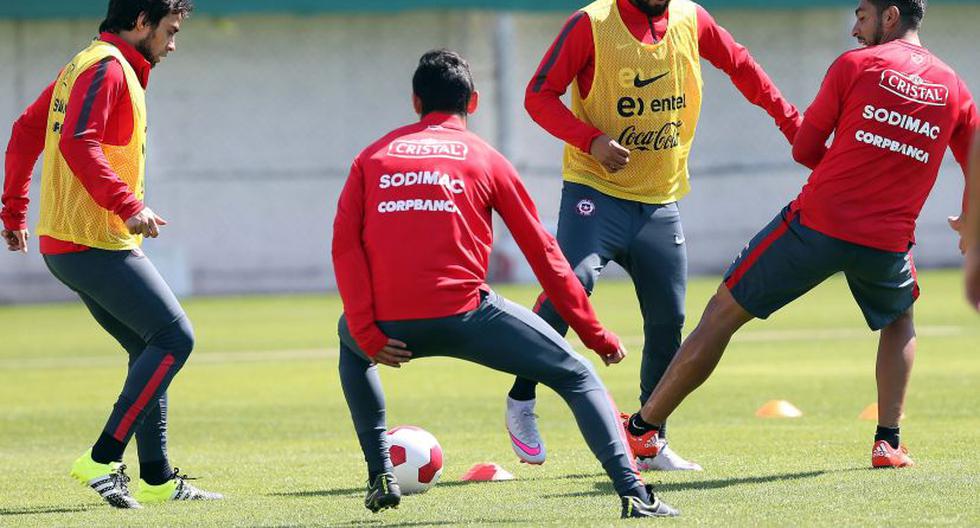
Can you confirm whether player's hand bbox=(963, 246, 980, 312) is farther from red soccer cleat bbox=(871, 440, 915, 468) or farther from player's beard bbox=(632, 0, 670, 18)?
player's beard bbox=(632, 0, 670, 18)

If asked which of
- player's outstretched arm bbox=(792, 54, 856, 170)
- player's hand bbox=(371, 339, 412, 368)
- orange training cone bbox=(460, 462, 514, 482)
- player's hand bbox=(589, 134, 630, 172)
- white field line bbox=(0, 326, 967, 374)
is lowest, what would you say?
white field line bbox=(0, 326, 967, 374)

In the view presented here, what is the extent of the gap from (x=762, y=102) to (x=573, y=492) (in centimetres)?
244

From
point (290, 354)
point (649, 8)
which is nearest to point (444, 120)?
point (649, 8)

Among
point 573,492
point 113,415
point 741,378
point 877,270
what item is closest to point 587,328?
point 573,492

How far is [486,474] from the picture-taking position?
7922mm

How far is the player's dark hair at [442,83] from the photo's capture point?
256 inches

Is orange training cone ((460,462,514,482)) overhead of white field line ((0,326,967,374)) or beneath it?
overhead

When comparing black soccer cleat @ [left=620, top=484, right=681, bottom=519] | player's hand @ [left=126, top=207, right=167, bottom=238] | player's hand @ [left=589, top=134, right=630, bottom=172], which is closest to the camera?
black soccer cleat @ [left=620, top=484, right=681, bottom=519]

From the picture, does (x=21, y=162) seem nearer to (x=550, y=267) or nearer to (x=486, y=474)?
(x=486, y=474)

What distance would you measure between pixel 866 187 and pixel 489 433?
11.4 feet

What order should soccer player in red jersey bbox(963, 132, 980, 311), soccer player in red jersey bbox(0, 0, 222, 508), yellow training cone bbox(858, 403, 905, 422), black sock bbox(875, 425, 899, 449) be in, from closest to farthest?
soccer player in red jersey bbox(963, 132, 980, 311)
soccer player in red jersey bbox(0, 0, 222, 508)
black sock bbox(875, 425, 899, 449)
yellow training cone bbox(858, 403, 905, 422)

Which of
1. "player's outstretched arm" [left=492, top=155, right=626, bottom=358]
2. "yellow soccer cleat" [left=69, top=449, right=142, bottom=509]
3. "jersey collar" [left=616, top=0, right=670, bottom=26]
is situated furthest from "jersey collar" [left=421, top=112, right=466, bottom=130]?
"yellow soccer cleat" [left=69, top=449, right=142, bottom=509]

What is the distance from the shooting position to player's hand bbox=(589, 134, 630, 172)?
7852 millimetres

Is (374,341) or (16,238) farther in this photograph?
(16,238)
